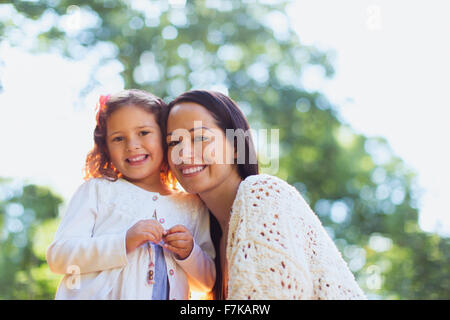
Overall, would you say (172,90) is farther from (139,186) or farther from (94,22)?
(139,186)

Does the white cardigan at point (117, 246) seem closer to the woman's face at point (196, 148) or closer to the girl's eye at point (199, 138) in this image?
the woman's face at point (196, 148)

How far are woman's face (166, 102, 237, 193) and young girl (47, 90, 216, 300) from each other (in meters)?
0.10

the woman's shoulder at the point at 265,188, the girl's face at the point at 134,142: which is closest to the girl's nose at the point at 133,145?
the girl's face at the point at 134,142

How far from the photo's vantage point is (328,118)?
7363 millimetres

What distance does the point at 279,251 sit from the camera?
1.26 metres

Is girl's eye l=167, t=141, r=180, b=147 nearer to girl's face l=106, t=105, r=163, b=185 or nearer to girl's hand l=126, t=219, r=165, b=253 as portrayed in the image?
girl's face l=106, t=105, r=163, b=185

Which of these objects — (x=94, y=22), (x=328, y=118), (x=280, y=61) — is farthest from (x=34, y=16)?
(x=328, y=118)

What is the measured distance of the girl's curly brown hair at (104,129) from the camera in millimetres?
1708

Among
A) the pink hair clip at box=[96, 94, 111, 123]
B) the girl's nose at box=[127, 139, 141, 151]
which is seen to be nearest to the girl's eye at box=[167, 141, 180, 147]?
the girl's nose at box=[127, 139, 141, 151]

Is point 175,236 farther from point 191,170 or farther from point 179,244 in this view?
point 191,170

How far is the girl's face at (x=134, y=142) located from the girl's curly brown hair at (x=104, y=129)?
1.1 inches

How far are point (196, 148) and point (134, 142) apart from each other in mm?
231

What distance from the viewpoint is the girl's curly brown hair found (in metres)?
1.71

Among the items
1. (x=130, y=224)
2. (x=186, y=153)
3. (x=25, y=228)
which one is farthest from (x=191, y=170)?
(x=25, y=228)
